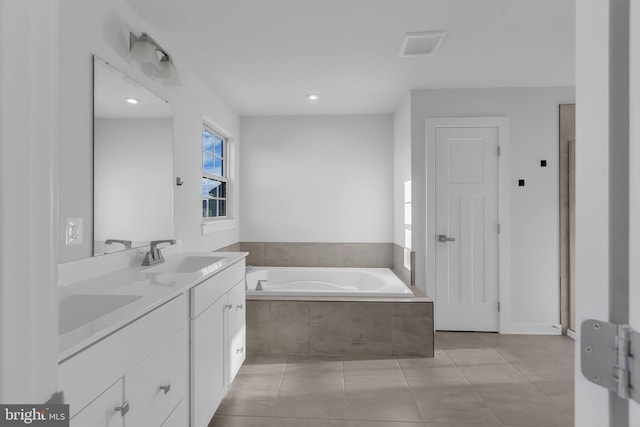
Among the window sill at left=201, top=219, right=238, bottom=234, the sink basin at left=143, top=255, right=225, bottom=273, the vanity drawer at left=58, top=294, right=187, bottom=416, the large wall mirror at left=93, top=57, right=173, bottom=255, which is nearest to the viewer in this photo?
the vanity drawer at left=58, top=294, right=187, bottom=416

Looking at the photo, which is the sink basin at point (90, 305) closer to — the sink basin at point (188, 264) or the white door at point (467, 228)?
the sink basin at point (188, 264)

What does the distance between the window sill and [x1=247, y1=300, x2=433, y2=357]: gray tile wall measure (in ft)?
2.55

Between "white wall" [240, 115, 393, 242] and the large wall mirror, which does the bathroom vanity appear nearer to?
the large wall mirror

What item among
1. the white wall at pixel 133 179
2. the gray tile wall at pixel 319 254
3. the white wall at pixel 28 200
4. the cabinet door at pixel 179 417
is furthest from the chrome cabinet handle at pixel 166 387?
the gray tile wall at pixel 319 254

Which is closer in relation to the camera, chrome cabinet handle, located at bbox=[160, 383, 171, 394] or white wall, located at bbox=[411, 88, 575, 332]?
chrome cabinet handle, located at bbox=[160, 383, 171, 394]

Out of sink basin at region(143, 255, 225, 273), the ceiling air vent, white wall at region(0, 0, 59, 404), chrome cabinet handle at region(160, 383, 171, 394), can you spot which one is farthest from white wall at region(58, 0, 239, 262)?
the ceiling air vent

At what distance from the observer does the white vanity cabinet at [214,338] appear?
172 centimetres

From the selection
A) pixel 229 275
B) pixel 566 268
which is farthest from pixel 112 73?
pixel 566 268

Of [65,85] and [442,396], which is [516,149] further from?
[65,85]

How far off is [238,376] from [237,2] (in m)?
2.40

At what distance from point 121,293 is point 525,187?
3.49 m

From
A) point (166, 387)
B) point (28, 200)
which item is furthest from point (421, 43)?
point (28, 200)

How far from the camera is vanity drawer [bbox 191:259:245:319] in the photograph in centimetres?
172

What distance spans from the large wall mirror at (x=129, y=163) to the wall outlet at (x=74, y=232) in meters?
0.11
